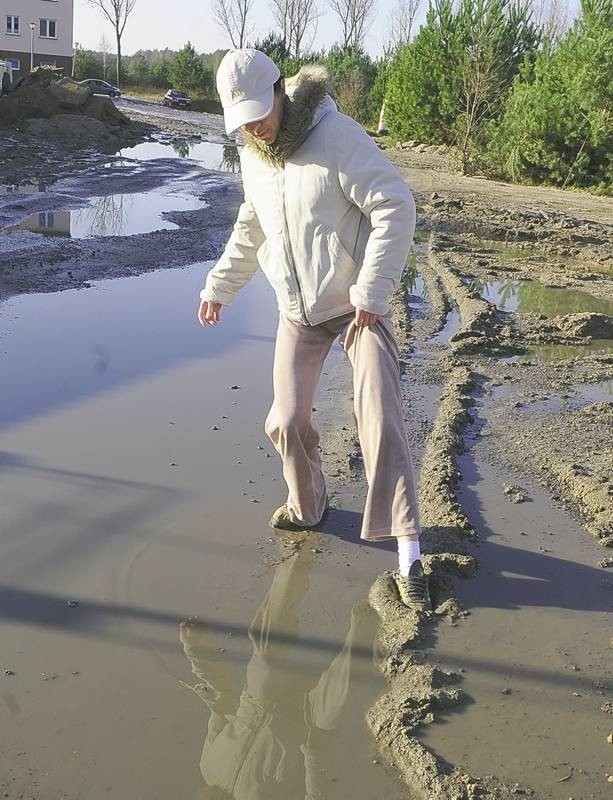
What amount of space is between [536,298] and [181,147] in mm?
19264

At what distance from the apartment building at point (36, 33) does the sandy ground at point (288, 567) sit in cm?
5012

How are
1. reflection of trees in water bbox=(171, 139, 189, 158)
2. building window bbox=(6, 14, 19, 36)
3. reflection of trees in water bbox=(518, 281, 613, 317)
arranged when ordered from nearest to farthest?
→ reflection of trees in water bbox=(518, 281, 613, 317) → reflection of trees in water bbox=(171, 139, 189, 158) → building window bbox=(6, 14, 19, 36)

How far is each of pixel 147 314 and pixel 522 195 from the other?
12451 millimetres

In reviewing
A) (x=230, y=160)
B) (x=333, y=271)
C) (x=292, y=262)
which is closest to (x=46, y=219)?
(x=292, y=262)

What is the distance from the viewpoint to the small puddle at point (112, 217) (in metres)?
11.1

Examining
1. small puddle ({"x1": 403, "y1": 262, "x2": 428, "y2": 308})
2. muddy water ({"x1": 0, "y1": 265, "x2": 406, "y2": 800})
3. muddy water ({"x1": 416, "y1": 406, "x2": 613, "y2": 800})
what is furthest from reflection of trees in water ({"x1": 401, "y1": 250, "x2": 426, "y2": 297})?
muddy water ({"x1": 416, "y1": 406, "x2": 613, "y2": 800})

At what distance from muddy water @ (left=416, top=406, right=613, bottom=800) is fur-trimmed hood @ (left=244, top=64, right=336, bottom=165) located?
5.93ft

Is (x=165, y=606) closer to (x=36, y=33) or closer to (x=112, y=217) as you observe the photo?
(x=112, y=217)

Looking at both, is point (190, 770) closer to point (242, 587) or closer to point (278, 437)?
point (242, 587)

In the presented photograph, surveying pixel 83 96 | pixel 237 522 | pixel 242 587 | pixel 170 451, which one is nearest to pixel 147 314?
pixel 170 451

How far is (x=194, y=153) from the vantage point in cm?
2458

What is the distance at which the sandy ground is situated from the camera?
8.52 ft

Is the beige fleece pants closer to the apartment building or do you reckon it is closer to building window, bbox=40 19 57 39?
the apartment building

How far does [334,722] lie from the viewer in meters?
2.75
